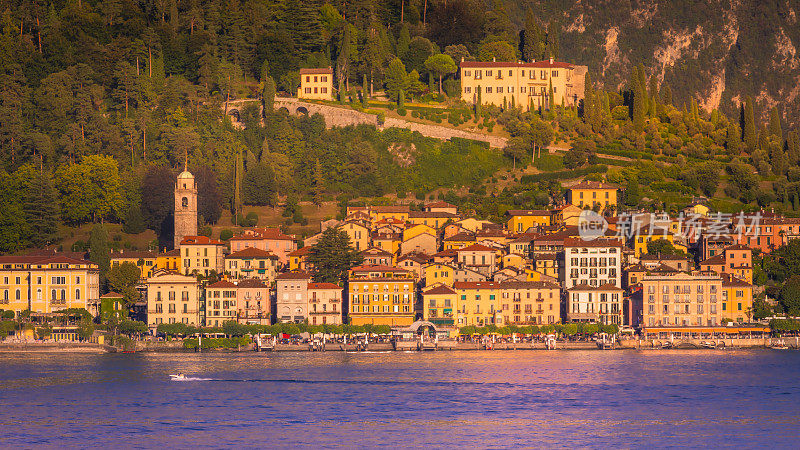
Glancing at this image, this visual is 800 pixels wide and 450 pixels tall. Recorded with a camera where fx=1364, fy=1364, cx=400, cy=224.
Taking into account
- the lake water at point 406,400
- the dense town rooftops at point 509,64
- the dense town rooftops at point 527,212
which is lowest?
the lake water at point 406,400

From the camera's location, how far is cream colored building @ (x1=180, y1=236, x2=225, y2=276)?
92062mm

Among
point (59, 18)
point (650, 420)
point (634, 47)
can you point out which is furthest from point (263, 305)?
point (634, 47)

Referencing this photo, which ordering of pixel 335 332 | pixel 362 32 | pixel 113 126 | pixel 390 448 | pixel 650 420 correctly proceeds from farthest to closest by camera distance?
pixel 362 32, pixel 113 126, pixel 335 332, pixel 650 420, pixel 390 448

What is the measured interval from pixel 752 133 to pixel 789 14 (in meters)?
63.9

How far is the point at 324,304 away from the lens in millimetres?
85625

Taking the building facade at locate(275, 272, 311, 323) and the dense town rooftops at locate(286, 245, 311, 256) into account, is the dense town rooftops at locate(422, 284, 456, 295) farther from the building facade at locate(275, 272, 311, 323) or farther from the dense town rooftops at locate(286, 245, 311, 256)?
the dense town rooftops at locate(286, 245, 311, 256)

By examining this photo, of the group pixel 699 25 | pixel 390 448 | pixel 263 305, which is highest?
pixel 699 25

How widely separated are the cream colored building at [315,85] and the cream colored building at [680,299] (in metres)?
38.9

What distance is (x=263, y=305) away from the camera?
86.8 metres

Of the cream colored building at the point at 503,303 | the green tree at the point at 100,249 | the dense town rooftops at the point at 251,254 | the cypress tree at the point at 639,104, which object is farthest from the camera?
the cypress tree at the point at 639,104

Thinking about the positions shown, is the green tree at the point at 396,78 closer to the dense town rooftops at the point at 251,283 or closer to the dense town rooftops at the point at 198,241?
the dense town rooftops at the point at 198,241

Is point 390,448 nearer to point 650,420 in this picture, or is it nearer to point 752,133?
point 650,420

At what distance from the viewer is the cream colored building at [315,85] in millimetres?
113938

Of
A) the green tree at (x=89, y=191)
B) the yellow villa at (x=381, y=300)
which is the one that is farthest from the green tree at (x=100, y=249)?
the yellow villa at (x=381, y=300)
